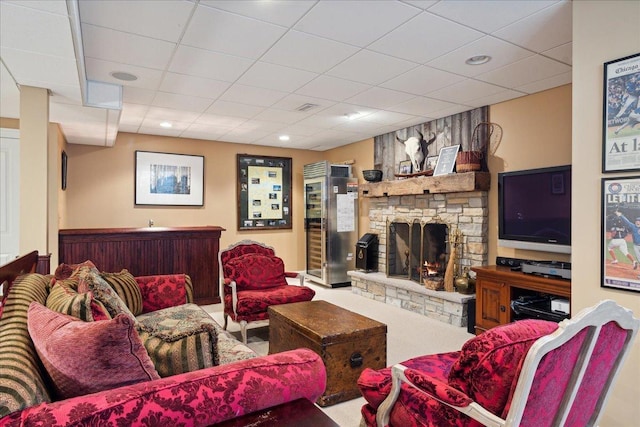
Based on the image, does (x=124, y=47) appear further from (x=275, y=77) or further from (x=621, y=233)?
(x=621, y=233)

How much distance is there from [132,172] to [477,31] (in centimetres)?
516

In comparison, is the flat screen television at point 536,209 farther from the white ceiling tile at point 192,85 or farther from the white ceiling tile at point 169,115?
the white ceiling tile at point 169,115

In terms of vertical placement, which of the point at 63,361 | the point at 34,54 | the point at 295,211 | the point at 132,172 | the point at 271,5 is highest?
the point at 271,5

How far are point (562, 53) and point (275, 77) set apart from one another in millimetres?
2304

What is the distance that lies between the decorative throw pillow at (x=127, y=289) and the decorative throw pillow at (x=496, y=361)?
246cm

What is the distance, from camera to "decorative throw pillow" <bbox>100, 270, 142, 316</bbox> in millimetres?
2826

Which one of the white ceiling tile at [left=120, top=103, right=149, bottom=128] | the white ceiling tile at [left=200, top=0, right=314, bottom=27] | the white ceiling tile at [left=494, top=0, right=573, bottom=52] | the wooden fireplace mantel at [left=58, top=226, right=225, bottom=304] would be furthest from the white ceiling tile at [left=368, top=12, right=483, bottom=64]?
the wooden fireplace mantel at [left=58, top=226, right=225, bottom=304]

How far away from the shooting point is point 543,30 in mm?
2521

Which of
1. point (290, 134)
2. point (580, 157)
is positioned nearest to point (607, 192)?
point (580, 157)

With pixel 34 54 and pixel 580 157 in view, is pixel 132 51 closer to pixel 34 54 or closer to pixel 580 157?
pixel 34 54

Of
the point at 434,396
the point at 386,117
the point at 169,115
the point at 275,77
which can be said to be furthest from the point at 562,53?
the point at 169,115

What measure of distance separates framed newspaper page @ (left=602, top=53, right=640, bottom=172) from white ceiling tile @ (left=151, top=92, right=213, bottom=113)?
3451mm

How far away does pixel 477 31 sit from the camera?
100 inches

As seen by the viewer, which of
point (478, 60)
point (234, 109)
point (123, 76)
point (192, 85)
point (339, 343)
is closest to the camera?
point (339, 343)
